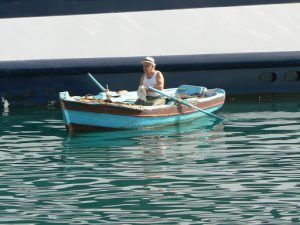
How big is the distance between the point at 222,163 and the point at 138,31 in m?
7.02

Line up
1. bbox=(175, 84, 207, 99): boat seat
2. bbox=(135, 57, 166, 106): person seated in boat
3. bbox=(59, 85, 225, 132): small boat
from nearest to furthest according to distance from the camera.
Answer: bbox=(59, 85, 225, 132): small boat
bbox=(135, 57, 166, 106): person seated in boat
bbox=(175, 84, 207, 99): boat seat

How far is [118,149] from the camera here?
13922mm

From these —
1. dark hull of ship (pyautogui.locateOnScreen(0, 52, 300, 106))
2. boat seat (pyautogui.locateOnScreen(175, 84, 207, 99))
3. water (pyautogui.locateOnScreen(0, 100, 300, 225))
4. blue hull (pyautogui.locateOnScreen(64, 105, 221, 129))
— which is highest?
dark hull of ship (pyautogui.locateOnScreen(0, 52, 300, 106))

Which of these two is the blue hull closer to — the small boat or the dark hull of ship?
the small boat

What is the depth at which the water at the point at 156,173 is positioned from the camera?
9.88m

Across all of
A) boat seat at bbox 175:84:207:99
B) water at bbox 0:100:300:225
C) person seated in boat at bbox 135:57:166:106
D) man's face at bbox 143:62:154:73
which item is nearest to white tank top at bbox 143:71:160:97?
person seated in boat at bbox 135:57:166:106

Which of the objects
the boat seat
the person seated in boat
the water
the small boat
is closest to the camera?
the water

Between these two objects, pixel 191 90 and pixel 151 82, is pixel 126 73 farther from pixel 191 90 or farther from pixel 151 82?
pixel 151 82

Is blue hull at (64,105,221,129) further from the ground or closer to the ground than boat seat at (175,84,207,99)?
closer to the ground

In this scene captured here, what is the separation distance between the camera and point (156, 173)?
12.0 meters

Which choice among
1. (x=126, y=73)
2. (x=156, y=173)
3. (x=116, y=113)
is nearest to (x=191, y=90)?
(x=126, y=73)

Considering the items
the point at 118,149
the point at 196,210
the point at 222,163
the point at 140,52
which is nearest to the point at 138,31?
the point at 140,52

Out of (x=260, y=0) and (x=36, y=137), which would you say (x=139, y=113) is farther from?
(x=260, y=0)

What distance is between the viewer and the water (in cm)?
988
